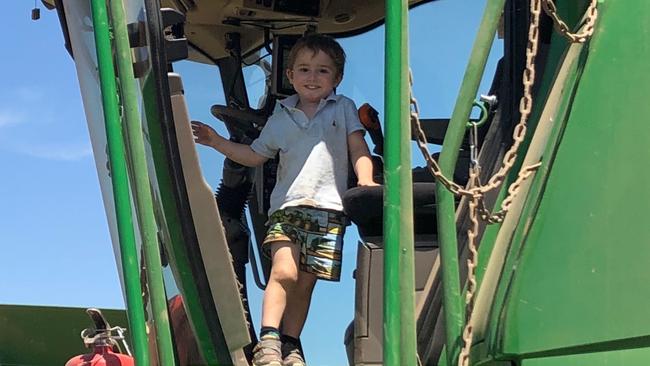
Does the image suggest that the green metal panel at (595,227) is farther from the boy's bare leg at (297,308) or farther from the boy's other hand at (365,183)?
the boy's bare leg at (297,308)

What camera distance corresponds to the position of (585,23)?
7.25 feet

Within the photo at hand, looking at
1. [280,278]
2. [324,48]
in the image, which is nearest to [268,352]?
[280,278]

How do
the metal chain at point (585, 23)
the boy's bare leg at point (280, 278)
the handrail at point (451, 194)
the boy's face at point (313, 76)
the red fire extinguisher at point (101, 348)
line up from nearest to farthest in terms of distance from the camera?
the handrail at point (451, 194) < the metal chain at point (585, 23) < the red fire extinguisher at point (101, 348) < the boy's bare leg at point (280, 278) < the boy's face at point (313, 76)

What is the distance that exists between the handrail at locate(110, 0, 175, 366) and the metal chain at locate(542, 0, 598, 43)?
0.94 meters

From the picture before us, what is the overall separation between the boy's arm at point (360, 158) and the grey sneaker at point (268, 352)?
1.64ft

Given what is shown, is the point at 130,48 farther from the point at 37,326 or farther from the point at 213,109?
the point at 37,326

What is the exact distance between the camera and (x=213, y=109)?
3459 mm

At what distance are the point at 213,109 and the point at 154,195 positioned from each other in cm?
105

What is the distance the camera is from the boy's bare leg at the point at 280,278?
2.68 metres

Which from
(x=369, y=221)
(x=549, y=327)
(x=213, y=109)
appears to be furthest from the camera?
(x=213, y=109)

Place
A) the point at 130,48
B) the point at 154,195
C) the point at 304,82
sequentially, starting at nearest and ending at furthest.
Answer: the point at 130,48 < the point at 154,195 < the point at 304,82

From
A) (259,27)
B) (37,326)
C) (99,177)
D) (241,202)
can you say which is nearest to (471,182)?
(99,177)

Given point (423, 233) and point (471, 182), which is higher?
point (471, 182)

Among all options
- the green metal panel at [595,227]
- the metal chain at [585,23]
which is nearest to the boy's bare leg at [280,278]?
the green metal panel at [595,227]
